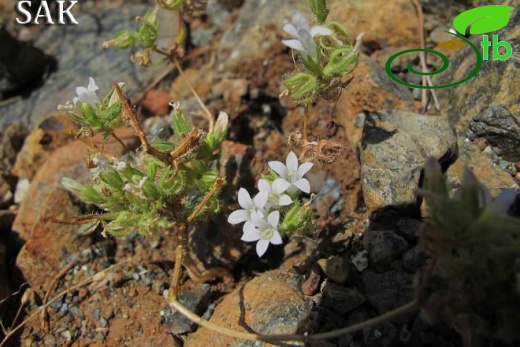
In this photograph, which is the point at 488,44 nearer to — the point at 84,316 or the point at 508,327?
the point at 508,327

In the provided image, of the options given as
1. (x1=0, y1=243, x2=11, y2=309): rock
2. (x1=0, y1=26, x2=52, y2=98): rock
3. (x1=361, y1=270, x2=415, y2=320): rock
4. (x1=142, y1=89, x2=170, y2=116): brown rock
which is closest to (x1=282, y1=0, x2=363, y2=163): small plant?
(x1=361, y1=270, x2=415, y2=320): rock

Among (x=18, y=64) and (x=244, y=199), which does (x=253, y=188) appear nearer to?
(x=244, y=199)

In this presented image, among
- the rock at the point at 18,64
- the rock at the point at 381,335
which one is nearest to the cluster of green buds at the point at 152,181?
the rock at the point at 381,335

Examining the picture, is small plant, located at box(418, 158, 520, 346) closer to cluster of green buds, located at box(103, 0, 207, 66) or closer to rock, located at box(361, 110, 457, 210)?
rock, located at box(361, 110, 457, 210)

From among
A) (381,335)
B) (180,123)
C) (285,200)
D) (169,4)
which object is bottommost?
(381,335)

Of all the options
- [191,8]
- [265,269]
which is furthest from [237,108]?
[265,269]

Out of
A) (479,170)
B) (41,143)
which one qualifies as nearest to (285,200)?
(479,170)
